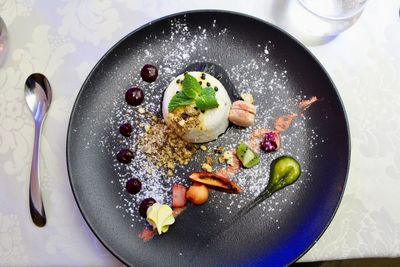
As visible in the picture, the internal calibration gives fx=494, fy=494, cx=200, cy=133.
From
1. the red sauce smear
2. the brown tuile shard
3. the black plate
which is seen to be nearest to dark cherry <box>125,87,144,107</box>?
the black plate

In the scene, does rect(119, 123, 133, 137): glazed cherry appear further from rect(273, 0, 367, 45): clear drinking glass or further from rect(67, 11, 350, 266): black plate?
rect(273, 0, 367, 45): clear drinking glass

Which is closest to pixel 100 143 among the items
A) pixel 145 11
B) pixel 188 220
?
pixel 188 220

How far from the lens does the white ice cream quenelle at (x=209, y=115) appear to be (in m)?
1.21

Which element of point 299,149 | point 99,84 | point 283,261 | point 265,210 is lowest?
point 283,261

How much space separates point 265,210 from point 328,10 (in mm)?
579

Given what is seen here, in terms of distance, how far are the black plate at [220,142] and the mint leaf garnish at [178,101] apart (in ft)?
0.26

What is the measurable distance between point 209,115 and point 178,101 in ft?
0.29

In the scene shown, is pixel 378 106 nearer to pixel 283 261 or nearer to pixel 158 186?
pixel 283 261

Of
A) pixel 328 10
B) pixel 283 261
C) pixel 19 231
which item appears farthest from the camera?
pixel 328 10

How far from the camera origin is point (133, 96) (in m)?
1.23

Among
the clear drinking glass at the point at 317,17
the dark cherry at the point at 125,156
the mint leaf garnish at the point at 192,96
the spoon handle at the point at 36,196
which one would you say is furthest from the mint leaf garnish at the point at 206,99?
the spoon handle at the point at 36,196

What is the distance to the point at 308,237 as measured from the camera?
112 cm

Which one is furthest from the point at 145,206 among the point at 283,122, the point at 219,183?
the point at 283,122

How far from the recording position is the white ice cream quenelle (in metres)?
1.21
